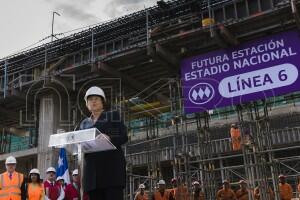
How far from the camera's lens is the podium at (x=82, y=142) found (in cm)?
377

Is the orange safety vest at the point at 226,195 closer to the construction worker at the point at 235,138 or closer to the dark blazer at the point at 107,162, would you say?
the construction worker at the point at 235,138

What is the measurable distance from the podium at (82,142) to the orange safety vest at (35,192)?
6155 millimetres

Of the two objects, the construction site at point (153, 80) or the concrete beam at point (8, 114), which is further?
the concrete beam at point (8, 114)

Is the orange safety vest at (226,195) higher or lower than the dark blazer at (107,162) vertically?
lower

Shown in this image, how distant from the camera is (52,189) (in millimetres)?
11062

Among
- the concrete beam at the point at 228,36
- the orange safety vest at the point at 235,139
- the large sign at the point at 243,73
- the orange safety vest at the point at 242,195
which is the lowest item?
the orange safety vest at the point at 242,195

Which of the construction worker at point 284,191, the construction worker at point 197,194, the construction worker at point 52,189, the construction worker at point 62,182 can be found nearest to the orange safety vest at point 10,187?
the construction worker at point 52,189

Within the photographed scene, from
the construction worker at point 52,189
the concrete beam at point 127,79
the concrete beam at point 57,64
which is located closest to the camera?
the construction worker at point 52,189

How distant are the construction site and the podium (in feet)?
24.6

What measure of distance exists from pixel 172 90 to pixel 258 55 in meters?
3.49

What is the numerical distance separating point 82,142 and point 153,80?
39.1ft

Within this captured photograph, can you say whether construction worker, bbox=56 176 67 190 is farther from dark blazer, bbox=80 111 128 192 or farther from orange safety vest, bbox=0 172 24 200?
dark blazer, bbox=80 111 128 192

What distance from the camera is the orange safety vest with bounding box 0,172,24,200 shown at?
9031mm

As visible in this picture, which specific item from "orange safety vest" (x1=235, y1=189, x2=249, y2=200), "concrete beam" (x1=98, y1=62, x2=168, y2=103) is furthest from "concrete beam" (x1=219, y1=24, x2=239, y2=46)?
"orange safety vest" (x1=235, y1=189, x2=249, y2=200)
